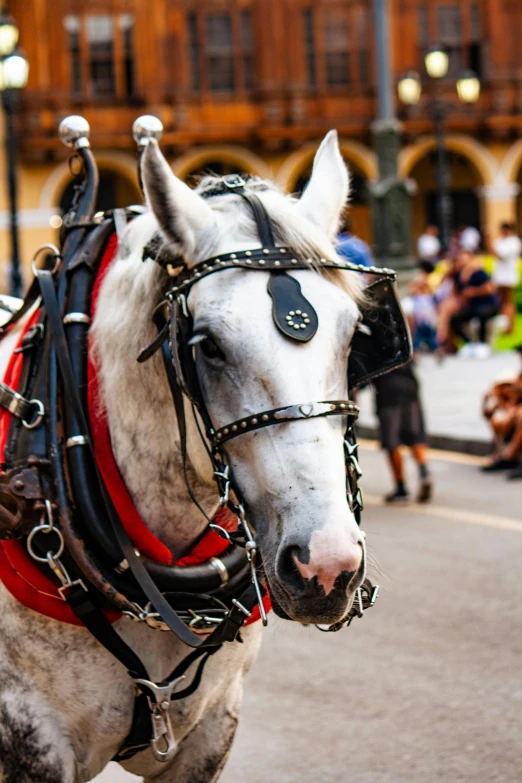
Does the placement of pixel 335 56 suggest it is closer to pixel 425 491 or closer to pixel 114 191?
pixel 114 191

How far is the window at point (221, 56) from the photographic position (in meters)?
35.4

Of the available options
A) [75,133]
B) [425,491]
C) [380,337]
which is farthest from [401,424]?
[380,337]

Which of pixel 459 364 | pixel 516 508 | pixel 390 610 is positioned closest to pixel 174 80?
pixel 459 364

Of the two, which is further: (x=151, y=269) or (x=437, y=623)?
(x=437, y=623)

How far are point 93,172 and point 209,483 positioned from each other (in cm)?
114

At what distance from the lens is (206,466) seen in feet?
8.95

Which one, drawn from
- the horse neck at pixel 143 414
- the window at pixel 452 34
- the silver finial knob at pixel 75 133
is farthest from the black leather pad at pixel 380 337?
the window at pixel 452 34

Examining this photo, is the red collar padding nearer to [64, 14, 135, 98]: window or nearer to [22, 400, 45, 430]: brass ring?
[22, 400, 45, 430]: brass ring

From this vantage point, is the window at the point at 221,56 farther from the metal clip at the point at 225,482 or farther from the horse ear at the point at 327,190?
the metal clip at the point at 225,482

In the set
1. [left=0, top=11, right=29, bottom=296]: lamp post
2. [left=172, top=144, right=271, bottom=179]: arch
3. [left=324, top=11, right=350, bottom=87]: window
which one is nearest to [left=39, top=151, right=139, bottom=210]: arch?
[left=172, top=144, right=271, bottom=179]: arch

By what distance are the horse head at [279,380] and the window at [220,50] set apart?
33449 millimetres

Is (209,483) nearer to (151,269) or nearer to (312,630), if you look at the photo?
(151,269)

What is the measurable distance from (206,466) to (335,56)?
34.5 metres

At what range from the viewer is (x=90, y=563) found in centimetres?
288
